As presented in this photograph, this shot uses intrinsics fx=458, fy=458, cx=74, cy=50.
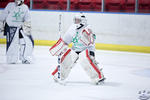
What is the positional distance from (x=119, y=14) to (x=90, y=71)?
5.19 m

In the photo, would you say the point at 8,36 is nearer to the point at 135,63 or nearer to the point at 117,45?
the point at 135,63

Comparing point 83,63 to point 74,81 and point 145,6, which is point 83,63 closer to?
point 74,81

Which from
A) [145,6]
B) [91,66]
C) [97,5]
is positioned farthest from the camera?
[97,5]

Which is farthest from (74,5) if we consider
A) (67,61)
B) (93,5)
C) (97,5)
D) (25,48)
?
(67,61)

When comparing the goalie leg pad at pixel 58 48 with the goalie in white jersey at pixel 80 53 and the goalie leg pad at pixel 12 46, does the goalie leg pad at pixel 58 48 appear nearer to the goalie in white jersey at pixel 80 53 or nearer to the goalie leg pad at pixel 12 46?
the goalie in white jersey at pixel 80 53

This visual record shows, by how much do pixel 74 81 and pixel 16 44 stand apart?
91.8 inches

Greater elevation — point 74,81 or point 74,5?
point 74,5

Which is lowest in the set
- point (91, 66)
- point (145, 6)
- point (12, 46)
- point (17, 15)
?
point (91, 66)

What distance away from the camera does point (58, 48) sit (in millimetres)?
6473

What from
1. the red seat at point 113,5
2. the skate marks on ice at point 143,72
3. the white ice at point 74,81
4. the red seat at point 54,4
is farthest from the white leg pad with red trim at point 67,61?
the red seat at point 54,4

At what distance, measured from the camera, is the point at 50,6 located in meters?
12.7

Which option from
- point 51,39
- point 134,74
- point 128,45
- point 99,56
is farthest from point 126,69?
point 51,39

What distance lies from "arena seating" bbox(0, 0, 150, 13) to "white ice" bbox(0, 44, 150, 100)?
1.82m

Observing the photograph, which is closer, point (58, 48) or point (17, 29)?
point (58, 48)
